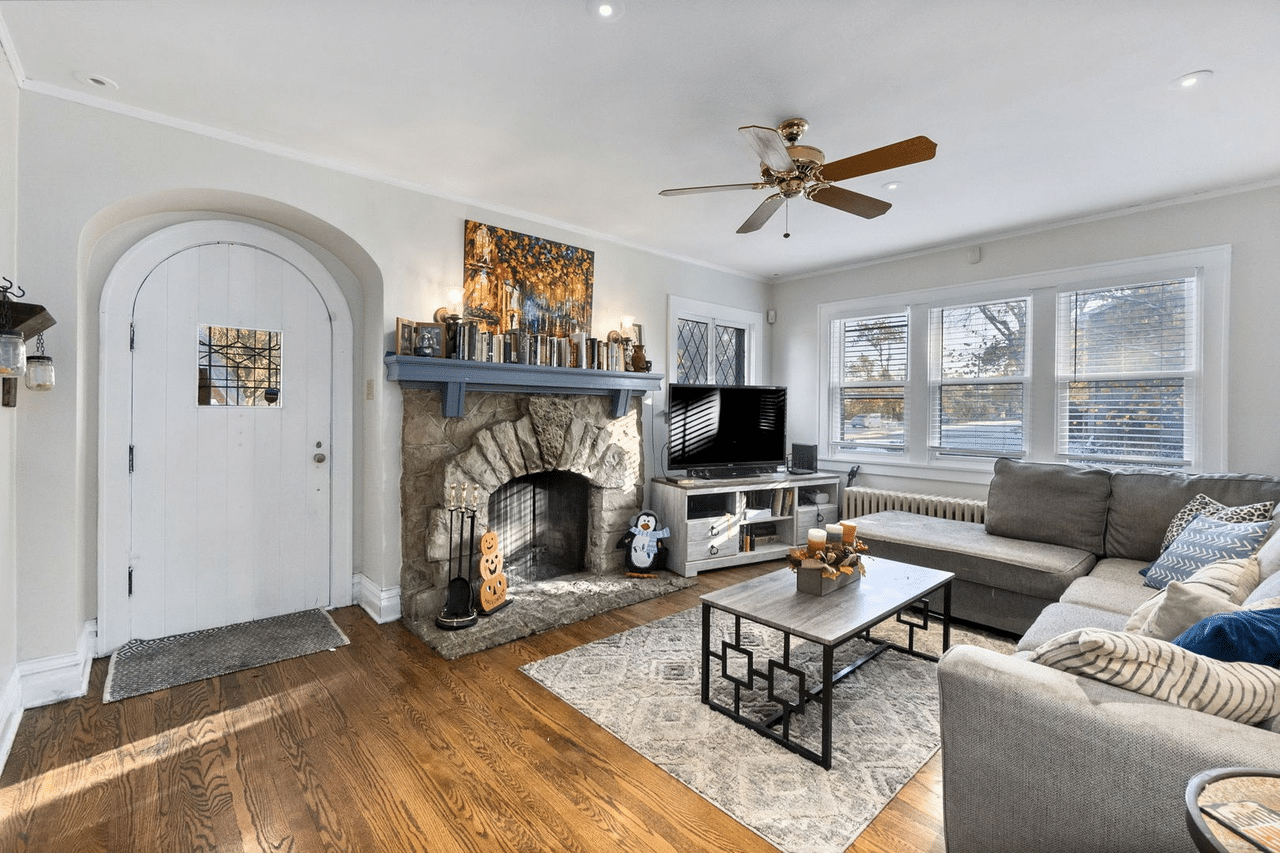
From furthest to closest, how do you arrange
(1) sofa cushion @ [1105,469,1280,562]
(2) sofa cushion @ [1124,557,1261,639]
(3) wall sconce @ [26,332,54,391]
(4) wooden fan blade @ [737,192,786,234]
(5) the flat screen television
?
(5) the flat screen television < (1) sofa cushion @ [1105,469,1280,562] < (4) wooden fan blade @ [737,192,786,234] < (3) wall sconce @ [26,332,54,391] < (2) sofa cushion @ [1124,557,1261,639]

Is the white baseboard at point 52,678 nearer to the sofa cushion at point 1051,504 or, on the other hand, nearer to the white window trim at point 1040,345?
the sofa cushion at point 1051,504

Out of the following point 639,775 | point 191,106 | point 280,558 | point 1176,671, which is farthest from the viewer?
point 280,558

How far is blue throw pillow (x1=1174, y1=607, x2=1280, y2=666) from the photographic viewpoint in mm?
1221

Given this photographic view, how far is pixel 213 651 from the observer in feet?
9.09

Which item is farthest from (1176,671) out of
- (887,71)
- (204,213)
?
(204,213)

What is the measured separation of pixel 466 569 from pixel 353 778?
1584 millimetres

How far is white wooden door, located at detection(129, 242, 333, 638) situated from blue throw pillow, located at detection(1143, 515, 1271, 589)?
4198mm

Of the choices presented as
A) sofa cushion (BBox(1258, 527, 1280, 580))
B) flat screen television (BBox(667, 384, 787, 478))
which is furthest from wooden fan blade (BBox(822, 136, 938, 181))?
flat screen television (BBox(667, 384, 787, 478))

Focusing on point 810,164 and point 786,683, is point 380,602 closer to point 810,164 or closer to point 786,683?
point 786,683

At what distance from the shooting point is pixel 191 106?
8.07 feet

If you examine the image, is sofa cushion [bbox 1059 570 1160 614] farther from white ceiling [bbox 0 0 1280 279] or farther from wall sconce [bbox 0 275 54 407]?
wall sconce [bbox 0 275 54 407]

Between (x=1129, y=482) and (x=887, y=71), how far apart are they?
8.40ft

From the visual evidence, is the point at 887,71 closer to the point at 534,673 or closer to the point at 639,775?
the point at 639,775

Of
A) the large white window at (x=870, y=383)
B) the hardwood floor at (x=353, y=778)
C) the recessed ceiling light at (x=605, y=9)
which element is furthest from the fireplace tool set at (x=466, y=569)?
the large white window at (x=870, y=383)
